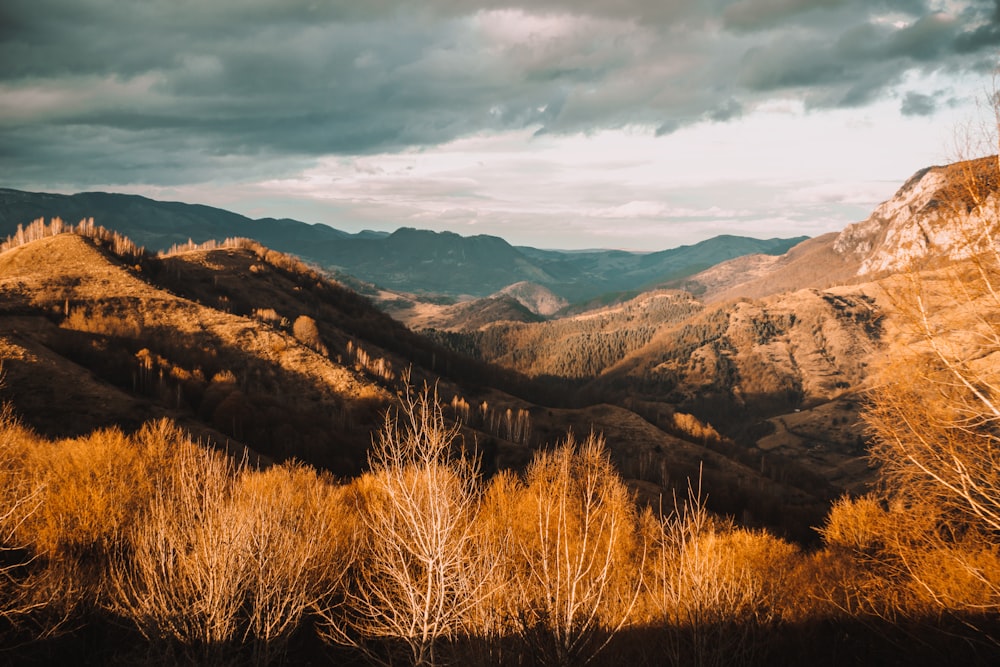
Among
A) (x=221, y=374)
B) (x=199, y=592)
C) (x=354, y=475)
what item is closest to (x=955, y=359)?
(x=199, y=592)

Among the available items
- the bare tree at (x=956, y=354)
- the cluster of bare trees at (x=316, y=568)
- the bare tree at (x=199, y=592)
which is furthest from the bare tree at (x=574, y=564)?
the bare tree at (x=199, y=592)

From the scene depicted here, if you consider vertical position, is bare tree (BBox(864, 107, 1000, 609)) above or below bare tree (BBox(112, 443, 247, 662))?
above

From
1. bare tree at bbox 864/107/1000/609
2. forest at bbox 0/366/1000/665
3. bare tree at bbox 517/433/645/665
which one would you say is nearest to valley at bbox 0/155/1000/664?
bare tree at bbox 864/107/1000/609

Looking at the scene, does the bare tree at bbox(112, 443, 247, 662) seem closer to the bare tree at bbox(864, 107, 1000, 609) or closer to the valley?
the valley

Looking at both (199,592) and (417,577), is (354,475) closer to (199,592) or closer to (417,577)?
(417,577)

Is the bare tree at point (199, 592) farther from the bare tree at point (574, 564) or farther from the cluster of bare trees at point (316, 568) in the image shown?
the bare tree at point (574, 564)

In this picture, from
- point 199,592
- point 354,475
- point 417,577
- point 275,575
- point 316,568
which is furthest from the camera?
point 354,475

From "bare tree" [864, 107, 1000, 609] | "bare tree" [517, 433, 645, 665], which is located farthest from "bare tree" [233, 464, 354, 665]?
"bare tree" [864, 107, 1000, 609]

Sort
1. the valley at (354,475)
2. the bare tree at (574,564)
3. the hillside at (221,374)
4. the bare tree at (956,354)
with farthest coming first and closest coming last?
the hillside at (221,374), the valley at (354,475), the bare tree at (956,354), the bare tree at (574,564)

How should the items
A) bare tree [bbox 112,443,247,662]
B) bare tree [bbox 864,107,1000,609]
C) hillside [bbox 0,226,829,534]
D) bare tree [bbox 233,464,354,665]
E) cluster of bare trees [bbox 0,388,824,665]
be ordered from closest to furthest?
bare tree [bbox 864,107,1000,609] → cluster of bare trees [bbox 0,388,824,665] → bare tree [bbox 112,443,247,662] → bare tree [bbox 233,464,354,665] → hillside [bbox 0,226,829,534]

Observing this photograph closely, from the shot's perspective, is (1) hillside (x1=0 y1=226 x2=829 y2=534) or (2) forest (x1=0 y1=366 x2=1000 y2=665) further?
(1) hillside (x1=0 y1=226 x2=829 y2=534)

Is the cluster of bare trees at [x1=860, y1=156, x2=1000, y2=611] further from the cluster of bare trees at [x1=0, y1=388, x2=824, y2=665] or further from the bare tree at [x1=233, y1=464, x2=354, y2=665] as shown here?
the bare tree at [x1=233, y1=464, x2=354, y2=665]

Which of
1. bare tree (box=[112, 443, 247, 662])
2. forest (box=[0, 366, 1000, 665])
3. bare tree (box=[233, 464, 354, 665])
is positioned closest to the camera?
forest (box=[0, 366, 1000, 665])

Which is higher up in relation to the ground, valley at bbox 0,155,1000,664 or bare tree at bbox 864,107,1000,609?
bare tree at bbox 864,107,1000,609
